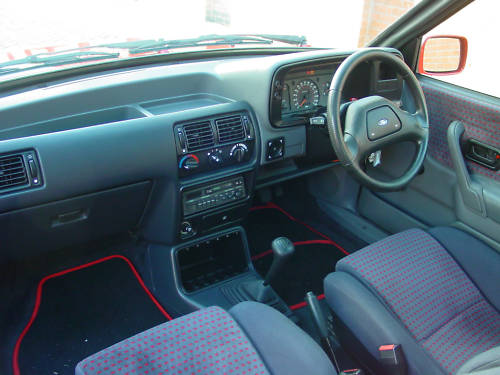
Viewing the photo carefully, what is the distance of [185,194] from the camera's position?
199cm

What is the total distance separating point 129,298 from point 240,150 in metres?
1.00

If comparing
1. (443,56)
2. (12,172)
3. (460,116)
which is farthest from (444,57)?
(12,172)

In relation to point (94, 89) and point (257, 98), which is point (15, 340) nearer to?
point (94, 89)

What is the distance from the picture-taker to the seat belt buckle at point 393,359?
4.43ft

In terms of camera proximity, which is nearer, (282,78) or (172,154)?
(172,154)

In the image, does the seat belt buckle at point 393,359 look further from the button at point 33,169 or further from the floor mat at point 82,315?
the button at point 33,169

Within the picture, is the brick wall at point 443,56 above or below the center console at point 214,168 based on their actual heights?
above

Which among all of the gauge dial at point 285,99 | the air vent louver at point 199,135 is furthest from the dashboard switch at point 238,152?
the gauge dial at point 285,99

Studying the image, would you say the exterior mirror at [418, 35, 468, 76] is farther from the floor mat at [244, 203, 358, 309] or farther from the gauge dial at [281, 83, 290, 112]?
the floor mat at [244, 203, 358, 309]

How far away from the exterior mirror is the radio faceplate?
3.78 ft

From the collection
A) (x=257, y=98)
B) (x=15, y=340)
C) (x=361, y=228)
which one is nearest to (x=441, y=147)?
(x=361, y=228)

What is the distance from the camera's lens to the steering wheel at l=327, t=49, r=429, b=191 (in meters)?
1.61

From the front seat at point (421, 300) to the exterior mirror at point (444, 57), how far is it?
0.98m

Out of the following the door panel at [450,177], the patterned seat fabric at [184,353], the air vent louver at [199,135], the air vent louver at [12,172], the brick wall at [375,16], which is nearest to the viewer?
the patterned seat fabric at [184,353]
